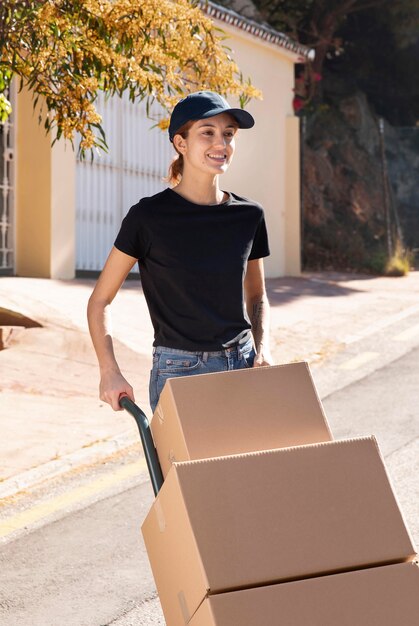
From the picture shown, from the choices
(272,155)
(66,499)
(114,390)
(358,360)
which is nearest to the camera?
(114,390)

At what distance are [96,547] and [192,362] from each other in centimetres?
199

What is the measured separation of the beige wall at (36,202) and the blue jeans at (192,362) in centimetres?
1004

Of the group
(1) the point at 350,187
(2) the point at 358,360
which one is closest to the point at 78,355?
(2) the point at 358,360

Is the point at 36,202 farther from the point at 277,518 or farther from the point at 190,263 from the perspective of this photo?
the point at 277,518

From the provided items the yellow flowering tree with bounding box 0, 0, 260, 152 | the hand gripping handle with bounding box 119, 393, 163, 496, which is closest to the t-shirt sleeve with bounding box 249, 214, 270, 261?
the hand gripping handle with bounding box 119, 393, 163, 496

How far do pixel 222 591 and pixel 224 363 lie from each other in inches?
44.8

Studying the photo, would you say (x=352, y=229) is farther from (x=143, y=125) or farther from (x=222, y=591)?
(x=222, y=591)

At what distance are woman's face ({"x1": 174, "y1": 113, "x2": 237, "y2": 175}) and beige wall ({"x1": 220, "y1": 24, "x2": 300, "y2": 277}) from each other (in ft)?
47.6

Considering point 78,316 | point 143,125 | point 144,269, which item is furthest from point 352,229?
point 144,269

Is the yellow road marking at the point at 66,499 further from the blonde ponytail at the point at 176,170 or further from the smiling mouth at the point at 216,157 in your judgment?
the smiling mouth at the point at 216,157

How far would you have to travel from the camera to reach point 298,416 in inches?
127

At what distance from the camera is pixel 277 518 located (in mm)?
2889

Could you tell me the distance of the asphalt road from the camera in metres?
4.64

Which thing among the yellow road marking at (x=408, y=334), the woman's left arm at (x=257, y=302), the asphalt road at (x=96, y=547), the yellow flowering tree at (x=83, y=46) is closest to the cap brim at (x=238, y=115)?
the woman's left arm at (x=257, y=302)
